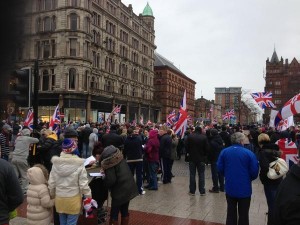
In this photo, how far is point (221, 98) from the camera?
167875 mm

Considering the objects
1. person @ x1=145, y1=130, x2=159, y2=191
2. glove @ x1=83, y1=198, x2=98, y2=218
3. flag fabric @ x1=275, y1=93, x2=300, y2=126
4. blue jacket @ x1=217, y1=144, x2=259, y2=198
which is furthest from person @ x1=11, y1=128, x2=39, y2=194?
flag fabric @ x1=275, y1=93, x2=300, y2=126

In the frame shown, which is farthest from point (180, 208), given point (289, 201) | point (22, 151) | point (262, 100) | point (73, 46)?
point (73, 46)

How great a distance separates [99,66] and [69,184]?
49549mm

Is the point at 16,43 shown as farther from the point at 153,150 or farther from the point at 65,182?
the point at 153,150

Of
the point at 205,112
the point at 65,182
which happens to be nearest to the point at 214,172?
the point at 65,182

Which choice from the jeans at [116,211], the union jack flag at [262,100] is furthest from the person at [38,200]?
the union jack flag at [262,100]

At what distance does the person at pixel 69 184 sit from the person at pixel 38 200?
144 mm

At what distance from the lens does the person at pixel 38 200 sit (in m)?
5.19

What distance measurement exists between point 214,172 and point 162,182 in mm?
2146

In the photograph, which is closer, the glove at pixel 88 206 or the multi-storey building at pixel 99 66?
the glove at pixel 88 206

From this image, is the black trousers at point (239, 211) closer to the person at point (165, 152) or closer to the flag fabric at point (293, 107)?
the flag fabric at point (293, 107)

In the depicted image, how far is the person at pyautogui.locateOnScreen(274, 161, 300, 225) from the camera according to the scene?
6.78 ft

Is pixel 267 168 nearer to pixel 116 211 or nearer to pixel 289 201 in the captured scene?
pixel 116 211

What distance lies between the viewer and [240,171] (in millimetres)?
6031
